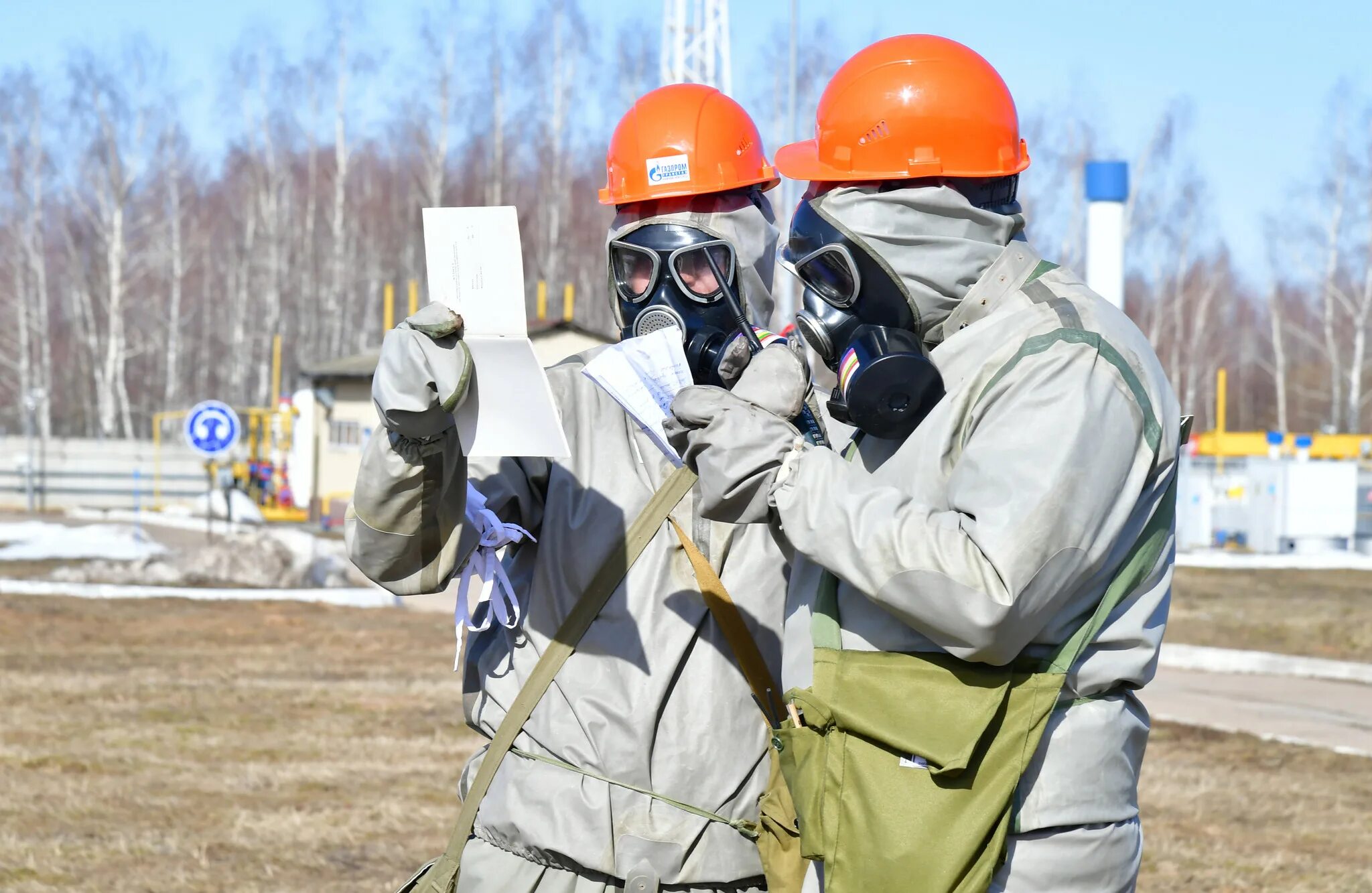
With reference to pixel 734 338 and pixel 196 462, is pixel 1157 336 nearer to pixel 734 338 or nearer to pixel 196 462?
pixel 196 462

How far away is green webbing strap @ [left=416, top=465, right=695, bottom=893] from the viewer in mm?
2826

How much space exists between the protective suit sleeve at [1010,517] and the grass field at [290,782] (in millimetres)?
4630

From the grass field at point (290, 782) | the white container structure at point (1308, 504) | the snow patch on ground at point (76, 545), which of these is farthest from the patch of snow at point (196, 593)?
the white container structure at point (1308, 504)

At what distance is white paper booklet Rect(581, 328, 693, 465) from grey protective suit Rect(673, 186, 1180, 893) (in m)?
0.15

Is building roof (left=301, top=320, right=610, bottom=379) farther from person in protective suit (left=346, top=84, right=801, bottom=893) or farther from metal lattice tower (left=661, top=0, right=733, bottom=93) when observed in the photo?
person in protective suit (left=346, top=84, right=801, bottom=893)

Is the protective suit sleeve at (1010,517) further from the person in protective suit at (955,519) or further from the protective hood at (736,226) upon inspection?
the protective hood at (736,226)

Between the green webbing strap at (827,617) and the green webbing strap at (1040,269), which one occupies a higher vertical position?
the green webbing strap at (1040,269)

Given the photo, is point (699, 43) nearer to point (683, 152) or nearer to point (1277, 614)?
point (1277, 614)

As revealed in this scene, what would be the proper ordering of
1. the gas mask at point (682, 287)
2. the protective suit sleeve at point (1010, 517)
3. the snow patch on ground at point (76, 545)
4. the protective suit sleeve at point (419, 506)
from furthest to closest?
the snow patch on ground at point (76, 545)
the gas mask at point (682, 287)
the protective suit sleeve at point (419, 506)
the protective suit sleeve at point (1010, 517)

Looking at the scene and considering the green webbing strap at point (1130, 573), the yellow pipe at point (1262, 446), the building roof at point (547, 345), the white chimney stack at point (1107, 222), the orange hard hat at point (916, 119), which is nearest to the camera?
the green webbing strap at point (1130, 573)

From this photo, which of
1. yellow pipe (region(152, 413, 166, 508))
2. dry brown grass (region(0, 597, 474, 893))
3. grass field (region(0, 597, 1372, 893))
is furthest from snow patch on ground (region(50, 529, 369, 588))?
yellow pipe (region(152, 413, 166, 508))

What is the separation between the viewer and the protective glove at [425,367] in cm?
248

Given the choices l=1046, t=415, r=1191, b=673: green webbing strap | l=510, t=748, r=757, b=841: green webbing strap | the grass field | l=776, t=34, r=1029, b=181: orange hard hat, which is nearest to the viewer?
l=1046, t=415, r=1191, b=673: green webbing strap

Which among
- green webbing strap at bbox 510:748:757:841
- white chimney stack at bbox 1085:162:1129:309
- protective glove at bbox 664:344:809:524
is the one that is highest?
white chimney stack at bbox 1085:162:1129:309
